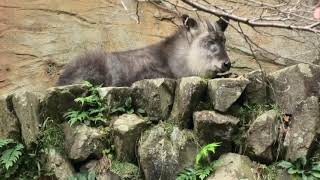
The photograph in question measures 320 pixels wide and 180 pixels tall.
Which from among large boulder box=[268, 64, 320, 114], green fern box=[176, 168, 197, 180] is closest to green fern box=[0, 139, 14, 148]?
green fern box=[176, 168, 197, 180]

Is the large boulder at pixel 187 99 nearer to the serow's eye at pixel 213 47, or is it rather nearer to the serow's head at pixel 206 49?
the serow's head at pixel 206 49

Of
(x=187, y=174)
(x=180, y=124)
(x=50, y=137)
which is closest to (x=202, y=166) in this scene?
(x=187, y=174)

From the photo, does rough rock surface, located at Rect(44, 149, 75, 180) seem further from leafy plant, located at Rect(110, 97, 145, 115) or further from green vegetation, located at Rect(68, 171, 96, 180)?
leafy plant, located at Rect(110, 97, 145, 115)

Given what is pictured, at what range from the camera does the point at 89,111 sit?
22.0ft

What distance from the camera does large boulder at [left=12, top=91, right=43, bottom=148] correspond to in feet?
21.9

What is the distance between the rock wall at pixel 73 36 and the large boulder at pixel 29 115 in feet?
7.25

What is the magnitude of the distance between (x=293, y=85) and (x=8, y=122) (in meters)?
3.22

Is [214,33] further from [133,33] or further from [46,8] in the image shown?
[46,8]

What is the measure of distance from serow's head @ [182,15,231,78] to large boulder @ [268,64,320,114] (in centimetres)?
133

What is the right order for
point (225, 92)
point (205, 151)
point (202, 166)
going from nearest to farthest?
point (205, 151)
point (202, 166)
point (225, 92)

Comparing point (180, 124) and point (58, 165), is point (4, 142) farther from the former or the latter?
point (180, 124)

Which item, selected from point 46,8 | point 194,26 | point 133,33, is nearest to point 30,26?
point 46,8

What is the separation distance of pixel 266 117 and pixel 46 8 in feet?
14.2

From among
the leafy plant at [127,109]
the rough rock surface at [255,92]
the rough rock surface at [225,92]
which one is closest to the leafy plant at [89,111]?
the leafy plant at [127,109]
